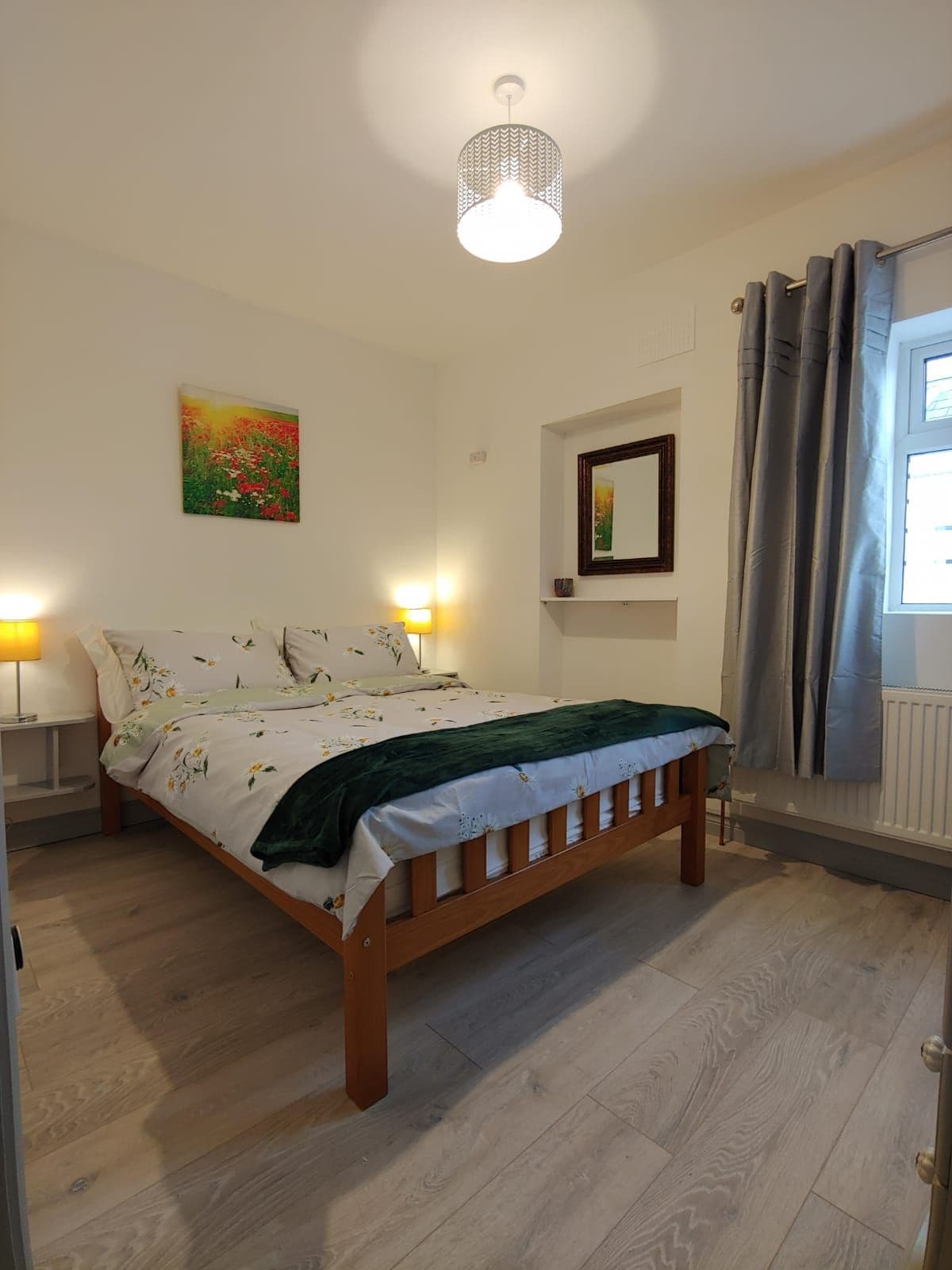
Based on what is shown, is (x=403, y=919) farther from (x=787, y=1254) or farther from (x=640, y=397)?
(x=640, y=397)

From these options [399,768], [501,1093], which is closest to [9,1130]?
[399,768]

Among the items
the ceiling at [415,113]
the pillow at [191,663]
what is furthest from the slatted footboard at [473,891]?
the ceiling at [415,113]

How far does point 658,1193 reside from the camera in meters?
1.09

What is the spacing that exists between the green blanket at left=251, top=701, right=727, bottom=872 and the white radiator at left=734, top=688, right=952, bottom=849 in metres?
0.91

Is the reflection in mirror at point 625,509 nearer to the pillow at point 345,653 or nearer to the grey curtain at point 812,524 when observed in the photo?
the grey curtain at point 812,524

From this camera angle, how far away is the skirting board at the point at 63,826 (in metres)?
2.63

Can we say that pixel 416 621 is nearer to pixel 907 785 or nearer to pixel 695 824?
pixel 695 824

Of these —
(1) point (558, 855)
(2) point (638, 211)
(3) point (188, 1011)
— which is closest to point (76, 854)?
(3) point (188, 1011)

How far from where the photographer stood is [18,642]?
2467 millimetres

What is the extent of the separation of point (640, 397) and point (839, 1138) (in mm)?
2811

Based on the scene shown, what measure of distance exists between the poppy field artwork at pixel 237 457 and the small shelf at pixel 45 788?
4.49 ft

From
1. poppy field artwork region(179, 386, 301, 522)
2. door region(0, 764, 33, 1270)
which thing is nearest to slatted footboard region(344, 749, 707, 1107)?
door region(0, 764, 33, 1270)

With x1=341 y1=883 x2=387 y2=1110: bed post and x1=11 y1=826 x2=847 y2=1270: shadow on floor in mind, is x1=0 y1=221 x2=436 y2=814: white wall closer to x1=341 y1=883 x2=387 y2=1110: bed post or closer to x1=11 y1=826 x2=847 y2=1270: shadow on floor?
x1=11 y1=826 x2=847 y2=1270: shadow on floor

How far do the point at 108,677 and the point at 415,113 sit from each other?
7.95ft
